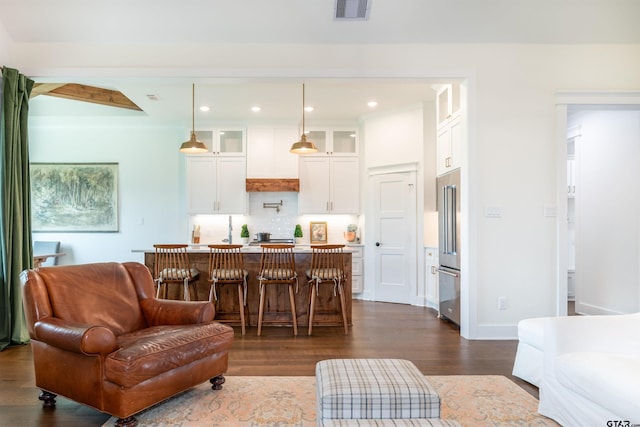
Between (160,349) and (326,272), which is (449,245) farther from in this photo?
(160,349)

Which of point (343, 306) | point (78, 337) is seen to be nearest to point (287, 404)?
point (78, 337)

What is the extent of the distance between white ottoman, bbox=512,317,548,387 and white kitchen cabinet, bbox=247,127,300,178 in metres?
4.65

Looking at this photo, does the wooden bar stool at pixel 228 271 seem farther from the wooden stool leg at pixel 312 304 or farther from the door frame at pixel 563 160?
the door frame at pixel 563 160

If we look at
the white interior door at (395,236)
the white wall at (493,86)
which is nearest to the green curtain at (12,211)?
the white wall at (493,86)

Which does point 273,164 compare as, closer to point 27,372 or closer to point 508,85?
point 508,85

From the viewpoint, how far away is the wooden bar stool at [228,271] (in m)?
4.34

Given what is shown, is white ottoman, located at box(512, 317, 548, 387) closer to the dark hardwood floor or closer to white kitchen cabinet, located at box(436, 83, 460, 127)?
the dark hardwood floor

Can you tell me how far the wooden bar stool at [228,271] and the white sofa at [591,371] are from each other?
300 centimetres

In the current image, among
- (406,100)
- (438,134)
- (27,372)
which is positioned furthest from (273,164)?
(27,372)

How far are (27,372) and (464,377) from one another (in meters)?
3.50

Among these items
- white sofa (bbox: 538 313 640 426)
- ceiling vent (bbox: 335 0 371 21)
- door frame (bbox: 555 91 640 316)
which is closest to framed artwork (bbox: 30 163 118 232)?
ceiling vent (bbox: 335 0 371 21)

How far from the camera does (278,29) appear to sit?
4.05m

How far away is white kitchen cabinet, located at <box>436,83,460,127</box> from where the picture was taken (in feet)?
15.2

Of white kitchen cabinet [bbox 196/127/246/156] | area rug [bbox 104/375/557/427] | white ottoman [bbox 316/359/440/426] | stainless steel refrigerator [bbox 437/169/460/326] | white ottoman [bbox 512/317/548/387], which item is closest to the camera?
white ottoman [bbox 316/359/440/426]
